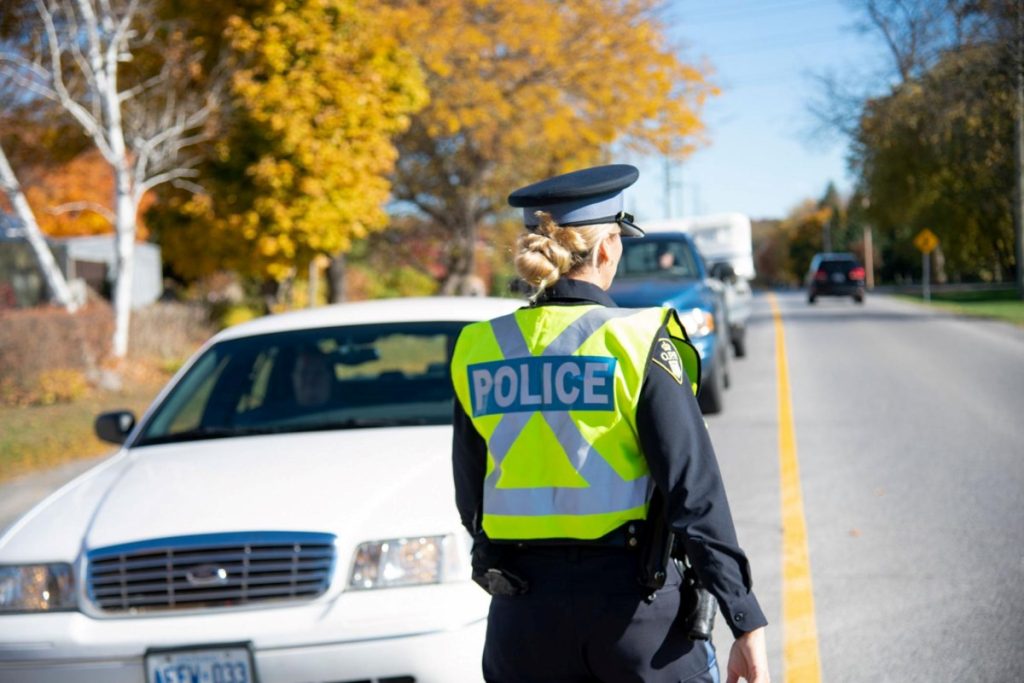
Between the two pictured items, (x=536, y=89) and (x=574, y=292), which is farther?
(x=536, y=89)

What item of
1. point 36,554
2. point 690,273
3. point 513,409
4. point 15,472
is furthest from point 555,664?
point 690,273

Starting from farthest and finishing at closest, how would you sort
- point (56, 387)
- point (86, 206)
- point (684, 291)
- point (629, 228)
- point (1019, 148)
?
point (1019, 148) < point (86, 206) < point (56, 387) < point (684, 291) < point (629, 228)

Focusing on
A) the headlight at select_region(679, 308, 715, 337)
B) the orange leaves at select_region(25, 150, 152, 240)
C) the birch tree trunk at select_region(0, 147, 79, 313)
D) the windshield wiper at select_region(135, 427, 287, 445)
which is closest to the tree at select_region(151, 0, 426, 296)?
the birch tree trunk at select_region(0, 147, 79, 313)

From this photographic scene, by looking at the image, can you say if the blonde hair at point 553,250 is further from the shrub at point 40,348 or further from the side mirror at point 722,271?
the shrub at point 40,348

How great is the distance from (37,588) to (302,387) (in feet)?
6.68

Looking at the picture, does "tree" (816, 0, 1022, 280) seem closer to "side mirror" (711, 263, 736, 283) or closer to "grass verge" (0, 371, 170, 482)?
"side mirror" (711, 263, 736, 283)

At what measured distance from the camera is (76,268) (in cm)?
2986

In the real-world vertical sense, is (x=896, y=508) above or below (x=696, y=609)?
below

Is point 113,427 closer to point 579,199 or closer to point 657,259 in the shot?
point 579,199

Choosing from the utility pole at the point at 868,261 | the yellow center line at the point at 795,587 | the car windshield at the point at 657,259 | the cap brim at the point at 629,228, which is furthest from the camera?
the utility pole at the point at 868,261

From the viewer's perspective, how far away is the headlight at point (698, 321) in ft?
39.2

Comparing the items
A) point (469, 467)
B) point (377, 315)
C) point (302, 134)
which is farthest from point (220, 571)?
point (302, 134)

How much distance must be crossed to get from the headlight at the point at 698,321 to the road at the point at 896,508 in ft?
3.04

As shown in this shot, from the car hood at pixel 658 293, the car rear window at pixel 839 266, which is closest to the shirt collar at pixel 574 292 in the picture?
the car hood at pixel 658 293
